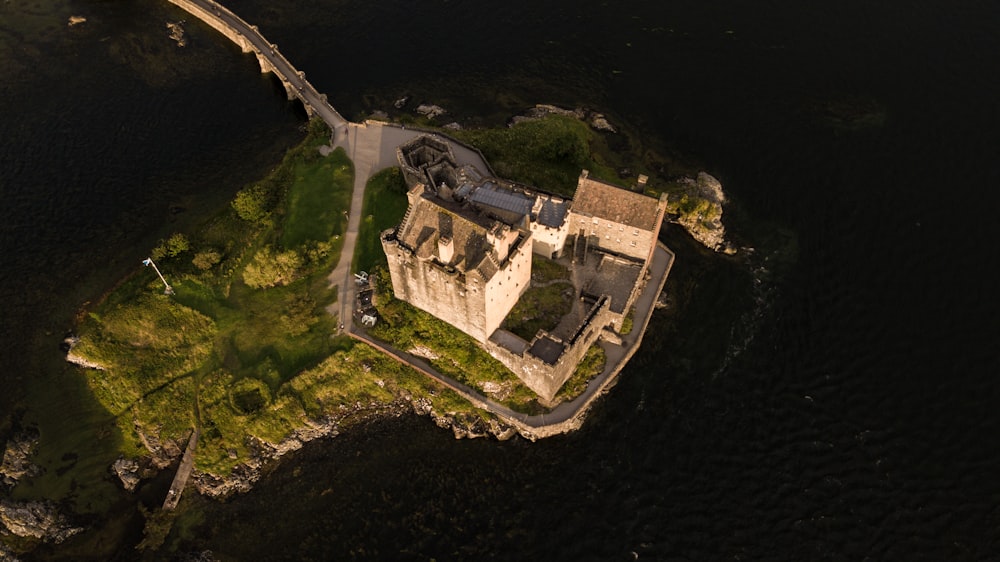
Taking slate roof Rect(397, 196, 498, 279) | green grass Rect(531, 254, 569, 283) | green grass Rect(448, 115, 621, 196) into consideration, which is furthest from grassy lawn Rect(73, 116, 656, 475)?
slate roof Rect(397, 196, 498, 279)

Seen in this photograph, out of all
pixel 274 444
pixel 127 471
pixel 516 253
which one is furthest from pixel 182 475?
pixel 516 253

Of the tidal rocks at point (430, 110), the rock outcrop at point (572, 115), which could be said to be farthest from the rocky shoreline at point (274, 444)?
Answer: the rock outcrop at point (572, 115)

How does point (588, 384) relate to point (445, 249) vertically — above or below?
below

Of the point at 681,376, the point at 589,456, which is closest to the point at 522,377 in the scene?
the point at 589,456

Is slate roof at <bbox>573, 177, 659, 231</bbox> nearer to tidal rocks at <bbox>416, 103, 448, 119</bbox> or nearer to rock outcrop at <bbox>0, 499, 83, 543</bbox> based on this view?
tidal rocks at <bbox>416, 103, 448, 119</bbox>

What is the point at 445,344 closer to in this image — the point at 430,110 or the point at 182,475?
the point at 182,475

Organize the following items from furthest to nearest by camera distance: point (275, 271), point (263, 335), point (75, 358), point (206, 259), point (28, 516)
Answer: point (206, 259), point (275, 271), point (75, 358), point (263, 335), point (28, 516)
